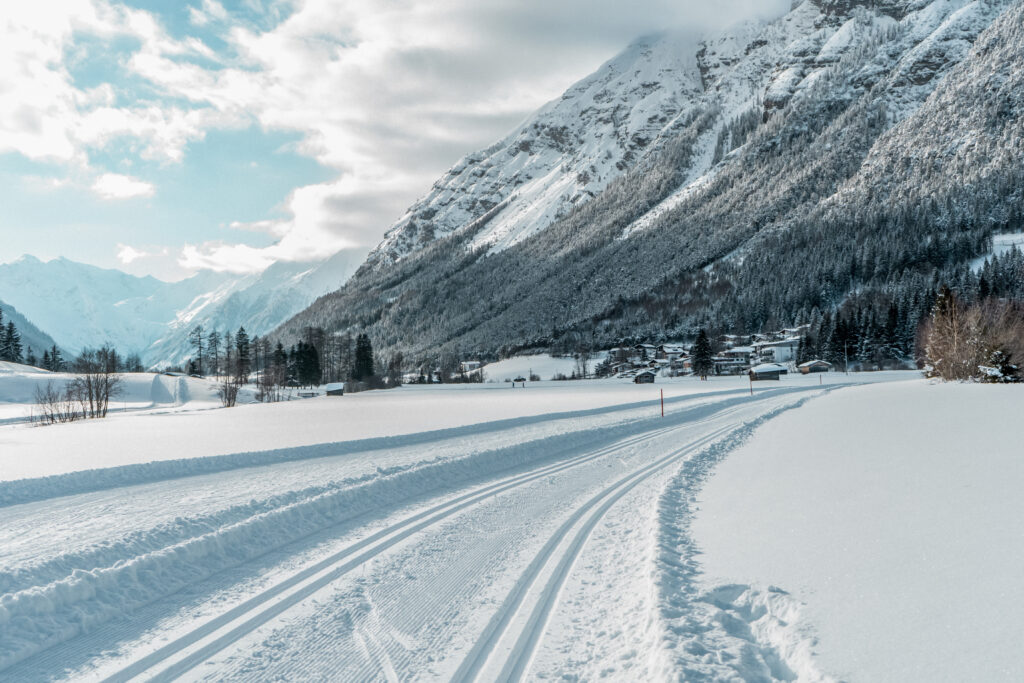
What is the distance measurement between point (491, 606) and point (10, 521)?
7.93 m

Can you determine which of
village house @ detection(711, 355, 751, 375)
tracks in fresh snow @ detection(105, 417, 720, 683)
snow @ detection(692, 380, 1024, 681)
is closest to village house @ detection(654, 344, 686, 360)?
village house @ detection(711, 355, 751, 375)

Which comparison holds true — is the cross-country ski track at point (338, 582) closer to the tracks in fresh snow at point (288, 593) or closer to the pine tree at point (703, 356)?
the tracks in fresh snow at point (288, 593)

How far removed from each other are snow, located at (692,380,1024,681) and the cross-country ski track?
1.00 meters

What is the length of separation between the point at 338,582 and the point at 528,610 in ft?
7.10

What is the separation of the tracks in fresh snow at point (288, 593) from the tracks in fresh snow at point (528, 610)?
9 cm

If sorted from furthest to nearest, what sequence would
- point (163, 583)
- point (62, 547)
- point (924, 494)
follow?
point (924, 494) < point (62, 547) < point (163, 583)

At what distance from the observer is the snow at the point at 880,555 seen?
3902mm

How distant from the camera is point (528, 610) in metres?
5.39

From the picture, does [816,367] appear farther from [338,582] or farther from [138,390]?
[138,390]

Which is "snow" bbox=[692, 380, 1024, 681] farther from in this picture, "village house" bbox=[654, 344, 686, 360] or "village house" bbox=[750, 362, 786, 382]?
"village house" bbox=[654, 344, 686, 360]

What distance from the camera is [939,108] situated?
179 m

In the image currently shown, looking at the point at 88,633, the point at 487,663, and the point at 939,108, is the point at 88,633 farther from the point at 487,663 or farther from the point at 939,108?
the point at 939,108

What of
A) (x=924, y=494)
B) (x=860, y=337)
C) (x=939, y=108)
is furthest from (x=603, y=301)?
(x=924, y=494)

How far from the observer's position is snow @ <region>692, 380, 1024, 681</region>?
3902mm
